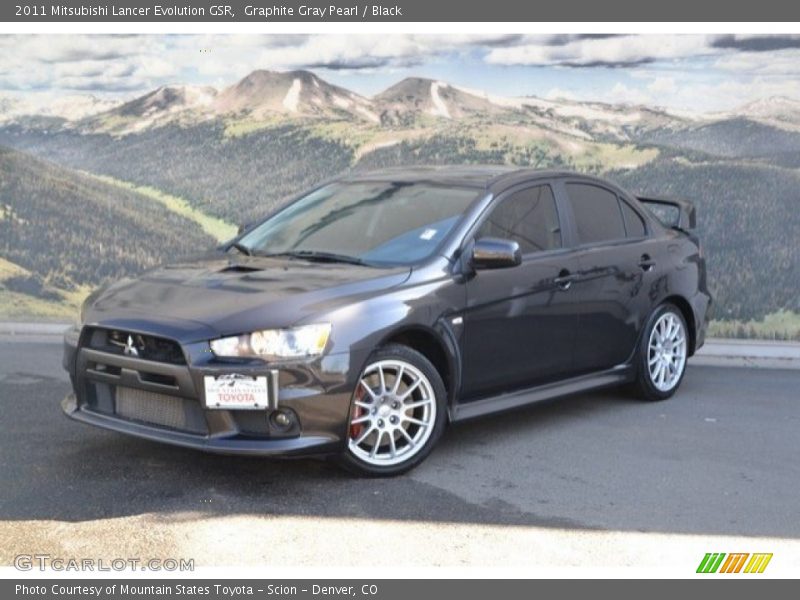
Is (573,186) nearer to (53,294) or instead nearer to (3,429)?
(3,429)

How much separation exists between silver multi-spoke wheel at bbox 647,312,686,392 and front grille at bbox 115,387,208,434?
327 cm

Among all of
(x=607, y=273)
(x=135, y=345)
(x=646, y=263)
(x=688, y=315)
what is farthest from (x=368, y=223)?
(x=688, y=315)

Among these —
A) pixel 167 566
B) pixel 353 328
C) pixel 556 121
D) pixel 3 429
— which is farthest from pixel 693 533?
pixel 556 121

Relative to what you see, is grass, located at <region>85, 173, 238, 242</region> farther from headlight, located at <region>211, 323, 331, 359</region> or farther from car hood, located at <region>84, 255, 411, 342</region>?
headlight, located at <region>211, 323, 331, 359</region>

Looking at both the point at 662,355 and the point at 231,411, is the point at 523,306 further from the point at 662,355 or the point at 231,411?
the point at 231,411

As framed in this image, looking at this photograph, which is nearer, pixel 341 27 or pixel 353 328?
pixel 353 328

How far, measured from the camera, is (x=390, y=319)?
620 centimetres

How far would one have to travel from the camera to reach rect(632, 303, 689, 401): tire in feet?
26.1

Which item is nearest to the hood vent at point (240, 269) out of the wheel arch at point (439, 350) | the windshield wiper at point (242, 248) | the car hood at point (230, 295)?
the car hood at point (230, 295)

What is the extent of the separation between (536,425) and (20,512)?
3.15 metres

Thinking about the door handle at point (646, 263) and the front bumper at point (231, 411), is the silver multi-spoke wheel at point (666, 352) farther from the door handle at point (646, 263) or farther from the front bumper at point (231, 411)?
the front bumper at point (231, 411)

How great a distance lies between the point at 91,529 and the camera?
5391 mm

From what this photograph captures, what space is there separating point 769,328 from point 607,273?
149 inches
